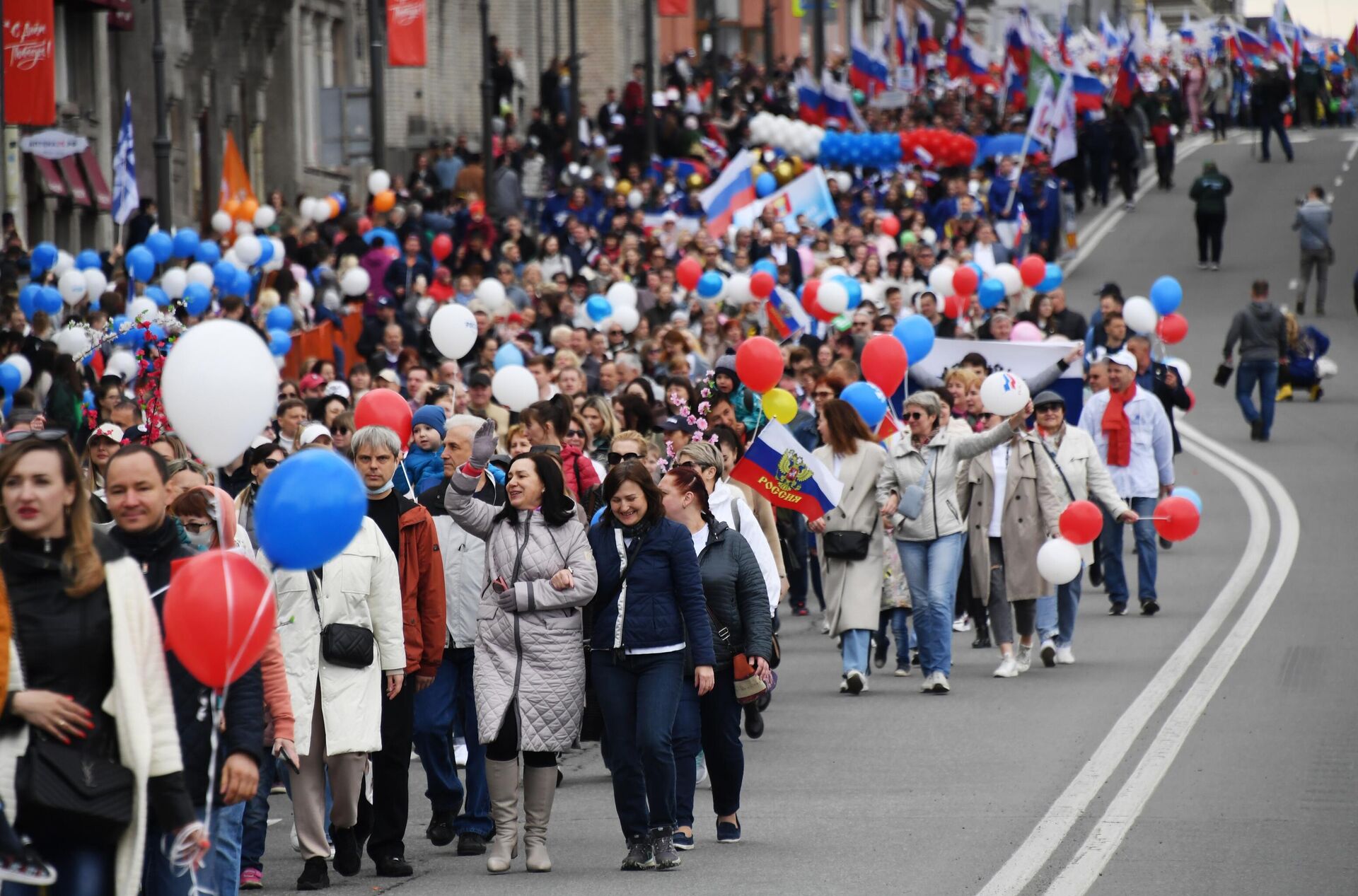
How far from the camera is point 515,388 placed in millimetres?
13453

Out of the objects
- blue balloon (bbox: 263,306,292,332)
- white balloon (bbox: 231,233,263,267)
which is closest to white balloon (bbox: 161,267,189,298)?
blue balloon (bbox: 263,306,292,332)

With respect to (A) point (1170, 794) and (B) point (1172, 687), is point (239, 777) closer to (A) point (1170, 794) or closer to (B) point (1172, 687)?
(A) point (1170, 794)

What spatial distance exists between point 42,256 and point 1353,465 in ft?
41.6

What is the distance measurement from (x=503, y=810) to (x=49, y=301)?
11405 mm

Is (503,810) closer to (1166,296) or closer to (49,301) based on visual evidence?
(49,301)

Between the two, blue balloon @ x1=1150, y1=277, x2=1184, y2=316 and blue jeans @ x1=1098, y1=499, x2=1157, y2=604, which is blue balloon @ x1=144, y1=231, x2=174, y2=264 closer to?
blue balloon @ x1=1150, y1=277, x2=1184, y2=316

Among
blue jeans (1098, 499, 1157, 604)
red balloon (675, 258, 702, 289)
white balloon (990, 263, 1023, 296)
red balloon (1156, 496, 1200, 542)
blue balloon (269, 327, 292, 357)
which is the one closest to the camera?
red balloon (1156, 496, 1200, 542)

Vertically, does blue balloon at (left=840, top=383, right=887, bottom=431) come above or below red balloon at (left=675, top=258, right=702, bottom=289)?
below

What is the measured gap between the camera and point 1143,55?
5300cm

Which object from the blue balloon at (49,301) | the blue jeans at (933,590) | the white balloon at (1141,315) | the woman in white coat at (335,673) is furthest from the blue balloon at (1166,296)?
the woman in white coat at (335,673)

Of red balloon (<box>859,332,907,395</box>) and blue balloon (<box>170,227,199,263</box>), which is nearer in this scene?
red balloon (<box>859,332,907,395</box>)

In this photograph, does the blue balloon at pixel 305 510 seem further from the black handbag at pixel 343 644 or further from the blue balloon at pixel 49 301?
the blue balloon at pixel 49 301

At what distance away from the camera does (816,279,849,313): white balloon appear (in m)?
22.0

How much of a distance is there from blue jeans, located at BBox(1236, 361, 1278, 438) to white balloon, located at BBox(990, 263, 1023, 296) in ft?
8.28
